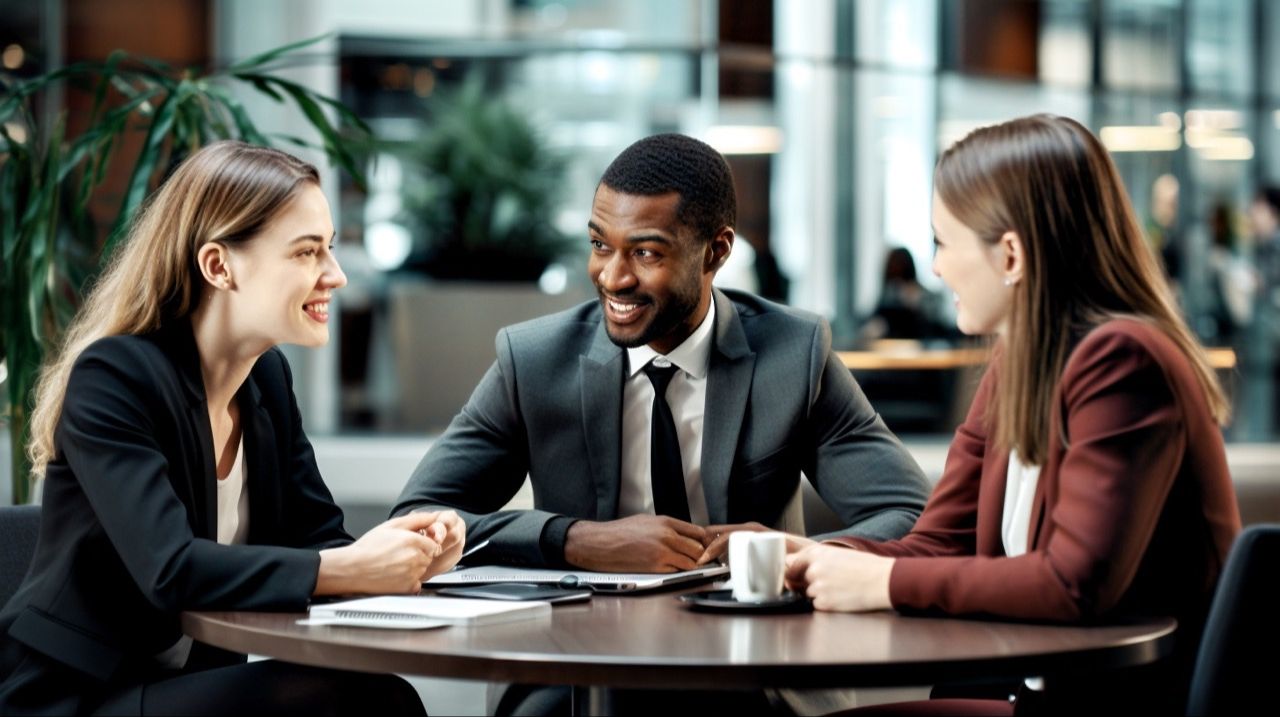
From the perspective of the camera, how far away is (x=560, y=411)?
2617mm

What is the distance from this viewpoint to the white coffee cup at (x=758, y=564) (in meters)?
1.86

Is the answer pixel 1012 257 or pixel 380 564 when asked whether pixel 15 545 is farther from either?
pixel 1012 257

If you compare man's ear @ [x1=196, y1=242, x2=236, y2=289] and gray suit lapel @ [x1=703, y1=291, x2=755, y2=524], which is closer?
man's ear @ [x1=196, y1=242, x2=236, y2=289]

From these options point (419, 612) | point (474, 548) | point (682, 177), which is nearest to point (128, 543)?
point (419, 612)

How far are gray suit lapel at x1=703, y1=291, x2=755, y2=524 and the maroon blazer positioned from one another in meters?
0.76

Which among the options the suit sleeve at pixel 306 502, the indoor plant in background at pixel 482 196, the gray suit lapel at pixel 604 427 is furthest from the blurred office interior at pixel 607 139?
the suit sleeve at pixel 306 502

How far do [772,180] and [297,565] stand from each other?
8.27m

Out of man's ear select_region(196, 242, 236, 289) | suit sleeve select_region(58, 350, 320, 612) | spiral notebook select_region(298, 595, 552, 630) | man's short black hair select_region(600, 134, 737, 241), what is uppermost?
man's short black hair select_region(600, 134, 737, 241)

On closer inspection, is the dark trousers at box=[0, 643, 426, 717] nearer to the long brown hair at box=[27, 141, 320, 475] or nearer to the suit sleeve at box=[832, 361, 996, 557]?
the long brown hair at box=[27, 141, 320, 475]

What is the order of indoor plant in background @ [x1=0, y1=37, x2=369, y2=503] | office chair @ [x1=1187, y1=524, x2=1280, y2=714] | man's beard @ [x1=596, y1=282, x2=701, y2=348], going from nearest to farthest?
office chair @ [x1=1187, y1=524, x2=1280, y2=714], man's beard @ [x1=596, y1=282, x2=701, y2=348], indoor plant in background @ [x1=0, y1=37, x2=369, y2=503]

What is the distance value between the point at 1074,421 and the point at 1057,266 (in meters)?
0.20

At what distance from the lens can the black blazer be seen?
1.87 m

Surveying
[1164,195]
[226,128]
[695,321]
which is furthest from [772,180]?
[695,321]

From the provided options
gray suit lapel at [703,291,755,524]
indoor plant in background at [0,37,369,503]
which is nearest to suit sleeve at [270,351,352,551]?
gray suit lapel at [703,291,755,524]
